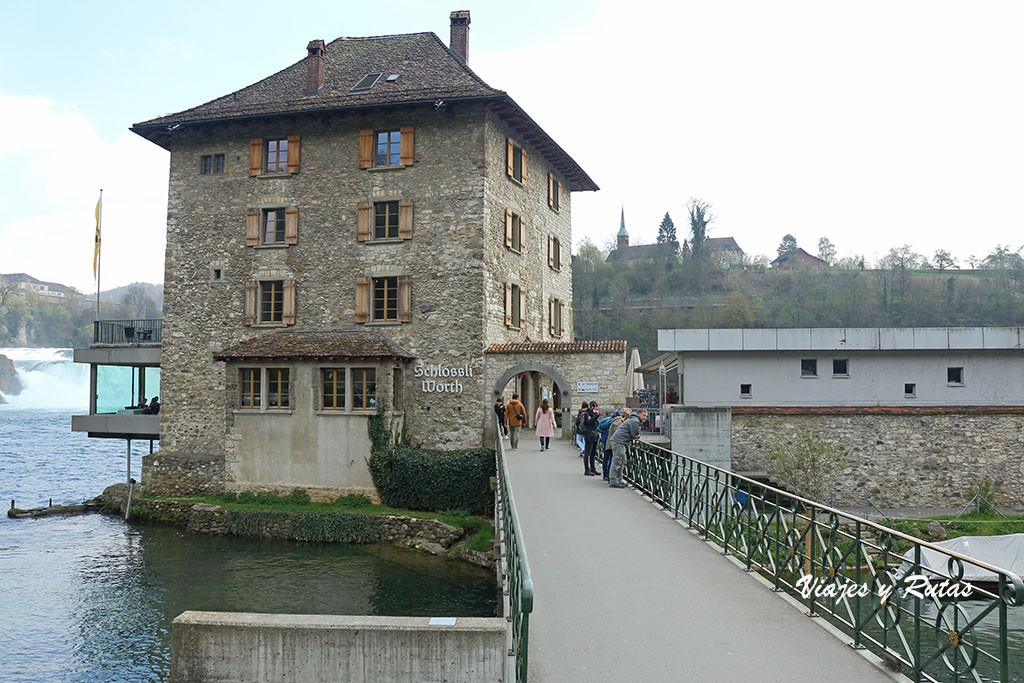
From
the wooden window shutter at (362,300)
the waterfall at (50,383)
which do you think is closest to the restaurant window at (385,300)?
the wooden window shutter at (362,300)

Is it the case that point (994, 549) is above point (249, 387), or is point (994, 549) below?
below

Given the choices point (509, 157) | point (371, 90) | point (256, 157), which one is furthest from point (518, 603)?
point (256, 157)

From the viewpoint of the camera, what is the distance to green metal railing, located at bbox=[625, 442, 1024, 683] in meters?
5.22

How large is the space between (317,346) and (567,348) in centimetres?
735

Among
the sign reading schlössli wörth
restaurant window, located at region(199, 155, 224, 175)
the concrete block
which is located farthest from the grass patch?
the concrete block

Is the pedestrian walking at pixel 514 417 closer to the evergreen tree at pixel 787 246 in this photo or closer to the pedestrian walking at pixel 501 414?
the pedestrian walking at pixel 501 414

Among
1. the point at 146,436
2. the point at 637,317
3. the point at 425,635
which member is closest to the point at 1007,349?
the point at 425,635

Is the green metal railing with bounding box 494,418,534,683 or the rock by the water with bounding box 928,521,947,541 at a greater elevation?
the green metal railing with bounding box 494,418,534,683

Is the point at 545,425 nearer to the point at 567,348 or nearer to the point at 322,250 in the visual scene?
the point at 567,348

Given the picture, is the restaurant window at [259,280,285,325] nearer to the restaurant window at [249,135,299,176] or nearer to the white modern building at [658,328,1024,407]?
the restaurant window at [249,135,299,176]

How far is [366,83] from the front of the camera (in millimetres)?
26141

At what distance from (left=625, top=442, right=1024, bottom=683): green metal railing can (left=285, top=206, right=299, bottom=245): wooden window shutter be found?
16.5 meters

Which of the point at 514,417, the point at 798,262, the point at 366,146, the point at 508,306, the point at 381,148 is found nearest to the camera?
the point at 514,417

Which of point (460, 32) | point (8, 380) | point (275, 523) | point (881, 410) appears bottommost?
point (275, 523)
